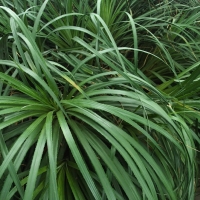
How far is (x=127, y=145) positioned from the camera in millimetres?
581

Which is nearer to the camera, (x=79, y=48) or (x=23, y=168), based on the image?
(x=23, y=168)

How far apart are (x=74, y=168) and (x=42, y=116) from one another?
15 centimetres

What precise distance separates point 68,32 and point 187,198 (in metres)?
0.62

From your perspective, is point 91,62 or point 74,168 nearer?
point 74,168

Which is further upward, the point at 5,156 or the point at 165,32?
the point at 165,32

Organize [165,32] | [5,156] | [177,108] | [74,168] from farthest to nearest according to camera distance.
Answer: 1. [165,32]
2. [177,108]
3. [74,168]
4. [5,156]

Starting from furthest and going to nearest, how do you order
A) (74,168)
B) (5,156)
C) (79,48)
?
(79,48), (74,168), (5,156)

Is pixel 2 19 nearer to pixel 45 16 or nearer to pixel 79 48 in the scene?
pixel 45 16

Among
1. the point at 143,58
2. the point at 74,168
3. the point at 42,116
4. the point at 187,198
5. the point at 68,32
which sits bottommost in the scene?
the point at 187,198

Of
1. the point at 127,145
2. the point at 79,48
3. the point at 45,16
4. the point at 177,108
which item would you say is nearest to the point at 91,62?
the point at 79,48

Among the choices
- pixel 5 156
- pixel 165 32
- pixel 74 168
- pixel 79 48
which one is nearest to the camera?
pixel 5 156

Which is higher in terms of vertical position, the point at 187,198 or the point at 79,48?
the point at 79,48

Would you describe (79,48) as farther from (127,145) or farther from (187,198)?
(187,198)

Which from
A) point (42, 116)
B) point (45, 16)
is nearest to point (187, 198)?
point (42, 116)
